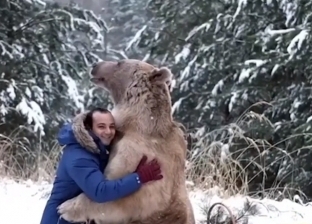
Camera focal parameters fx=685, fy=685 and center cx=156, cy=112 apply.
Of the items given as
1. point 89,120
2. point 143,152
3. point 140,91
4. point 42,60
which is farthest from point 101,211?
point 42,60

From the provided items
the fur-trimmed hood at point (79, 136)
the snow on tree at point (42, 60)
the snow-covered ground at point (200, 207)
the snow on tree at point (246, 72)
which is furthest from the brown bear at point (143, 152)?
the snow on tree at point (42, 60)

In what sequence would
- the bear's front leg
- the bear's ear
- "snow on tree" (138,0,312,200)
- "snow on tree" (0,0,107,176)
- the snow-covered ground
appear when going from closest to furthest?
the bear's front leg < the bear's ear < the snow-covered ground < "snow on tree" (138,0,312,200) < "snow on tree" (0,0,107,176)

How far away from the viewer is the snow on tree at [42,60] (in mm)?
12648

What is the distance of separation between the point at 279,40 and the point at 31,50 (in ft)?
16.9

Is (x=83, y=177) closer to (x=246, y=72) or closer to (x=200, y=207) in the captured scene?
(x=200, y=207)

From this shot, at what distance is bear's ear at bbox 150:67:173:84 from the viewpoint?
380 centimetres

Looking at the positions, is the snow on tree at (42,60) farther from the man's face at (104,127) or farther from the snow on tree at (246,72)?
the man's face at (104,127)

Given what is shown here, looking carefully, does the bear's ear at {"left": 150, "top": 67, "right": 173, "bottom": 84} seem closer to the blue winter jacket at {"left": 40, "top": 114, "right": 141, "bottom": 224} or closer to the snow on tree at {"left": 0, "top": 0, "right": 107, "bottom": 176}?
the blue winter jacket at {"left": 40, "top": 114, "right": 141, "bottom": 224}

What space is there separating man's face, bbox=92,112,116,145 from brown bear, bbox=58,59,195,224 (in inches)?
1.7

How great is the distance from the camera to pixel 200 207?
580 cm

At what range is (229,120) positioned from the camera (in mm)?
12695

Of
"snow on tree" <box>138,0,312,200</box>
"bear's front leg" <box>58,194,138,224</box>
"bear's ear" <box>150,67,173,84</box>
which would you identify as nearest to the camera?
"bear's front leg" <box>58,194,138,224</box>

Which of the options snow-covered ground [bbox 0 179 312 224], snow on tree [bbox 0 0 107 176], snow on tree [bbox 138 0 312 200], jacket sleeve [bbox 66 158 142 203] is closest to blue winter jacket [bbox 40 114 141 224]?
jacket sleeve [bbox 66 158 142 203]

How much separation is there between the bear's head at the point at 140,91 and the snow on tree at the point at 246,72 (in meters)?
5.39
